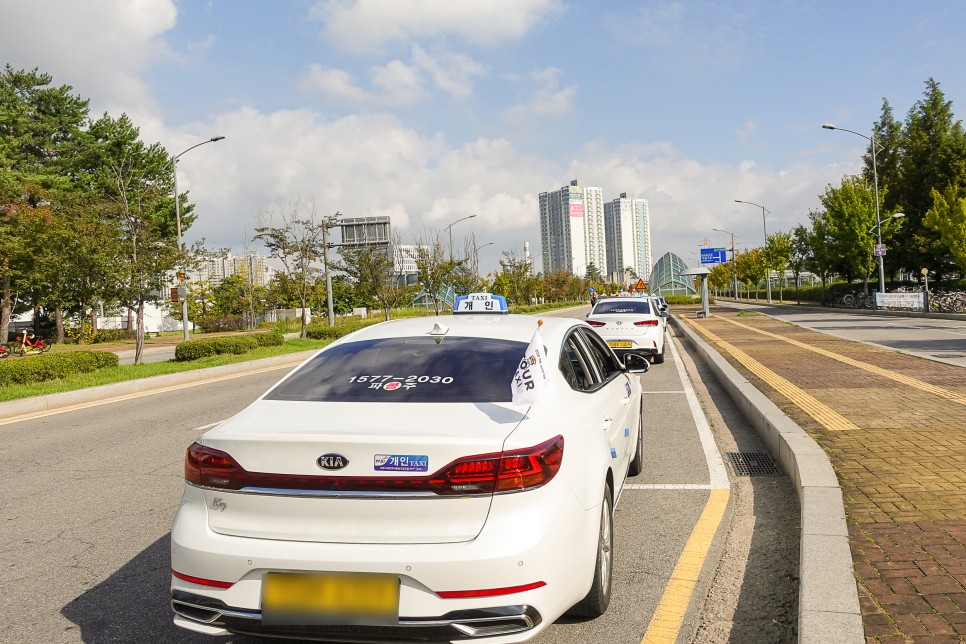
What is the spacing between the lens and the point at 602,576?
11.4 feet

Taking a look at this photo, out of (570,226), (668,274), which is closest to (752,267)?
(668,274)

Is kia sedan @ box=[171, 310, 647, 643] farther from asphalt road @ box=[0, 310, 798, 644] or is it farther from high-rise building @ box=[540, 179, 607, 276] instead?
high-rise building @ box=[540, 179, 607, 276]

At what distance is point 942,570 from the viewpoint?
3.56m

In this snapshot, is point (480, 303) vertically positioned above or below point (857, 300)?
above

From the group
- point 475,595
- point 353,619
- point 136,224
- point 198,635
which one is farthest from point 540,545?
point 136,224

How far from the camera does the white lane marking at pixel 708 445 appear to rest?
6.14 meters

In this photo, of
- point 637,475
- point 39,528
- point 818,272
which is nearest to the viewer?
point 39,528

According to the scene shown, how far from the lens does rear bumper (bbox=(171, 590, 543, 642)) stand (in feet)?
8.79

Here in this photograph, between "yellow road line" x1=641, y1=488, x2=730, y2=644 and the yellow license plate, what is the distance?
1290 millimetres

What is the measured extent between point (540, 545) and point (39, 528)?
437 cm

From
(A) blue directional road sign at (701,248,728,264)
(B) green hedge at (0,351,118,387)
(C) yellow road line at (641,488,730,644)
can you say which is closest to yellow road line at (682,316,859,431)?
(C) yellow road line at (641,488,730,644)

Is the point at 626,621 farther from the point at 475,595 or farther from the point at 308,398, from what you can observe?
the point at 308,398

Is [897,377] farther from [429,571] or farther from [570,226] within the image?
[570,226]

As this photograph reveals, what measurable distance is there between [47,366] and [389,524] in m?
14.9
